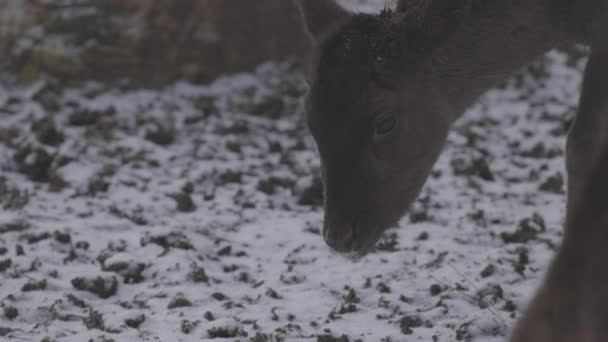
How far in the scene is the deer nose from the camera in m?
3.67

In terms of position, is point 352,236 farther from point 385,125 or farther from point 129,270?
point 129,270

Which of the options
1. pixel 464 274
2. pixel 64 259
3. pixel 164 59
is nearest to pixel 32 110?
pixel 164 59

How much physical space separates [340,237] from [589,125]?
3.72 ft

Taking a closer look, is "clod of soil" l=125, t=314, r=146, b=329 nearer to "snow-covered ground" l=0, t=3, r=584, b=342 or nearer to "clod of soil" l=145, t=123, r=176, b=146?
"snow-covered ground" l=0, t=3, r=584, b=342

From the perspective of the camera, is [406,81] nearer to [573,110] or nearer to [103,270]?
[103,270]

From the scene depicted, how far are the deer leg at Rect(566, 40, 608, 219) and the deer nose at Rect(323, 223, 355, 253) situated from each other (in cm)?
94

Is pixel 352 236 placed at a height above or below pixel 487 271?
below

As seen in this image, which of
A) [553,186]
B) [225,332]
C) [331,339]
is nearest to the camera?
[331,339]

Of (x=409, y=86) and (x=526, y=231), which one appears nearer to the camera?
(x=409, y=86)

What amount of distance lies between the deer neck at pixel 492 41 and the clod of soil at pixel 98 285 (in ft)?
6.71

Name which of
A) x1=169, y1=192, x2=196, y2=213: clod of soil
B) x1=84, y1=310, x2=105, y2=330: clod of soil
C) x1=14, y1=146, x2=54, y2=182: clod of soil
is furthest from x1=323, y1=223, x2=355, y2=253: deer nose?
x1=14, y1=146, x2=54, y2=182: clod of soil

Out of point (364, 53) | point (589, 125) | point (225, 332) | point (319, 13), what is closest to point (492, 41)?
point (364, 53)

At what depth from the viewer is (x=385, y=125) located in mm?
3744

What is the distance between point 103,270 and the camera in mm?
4773
